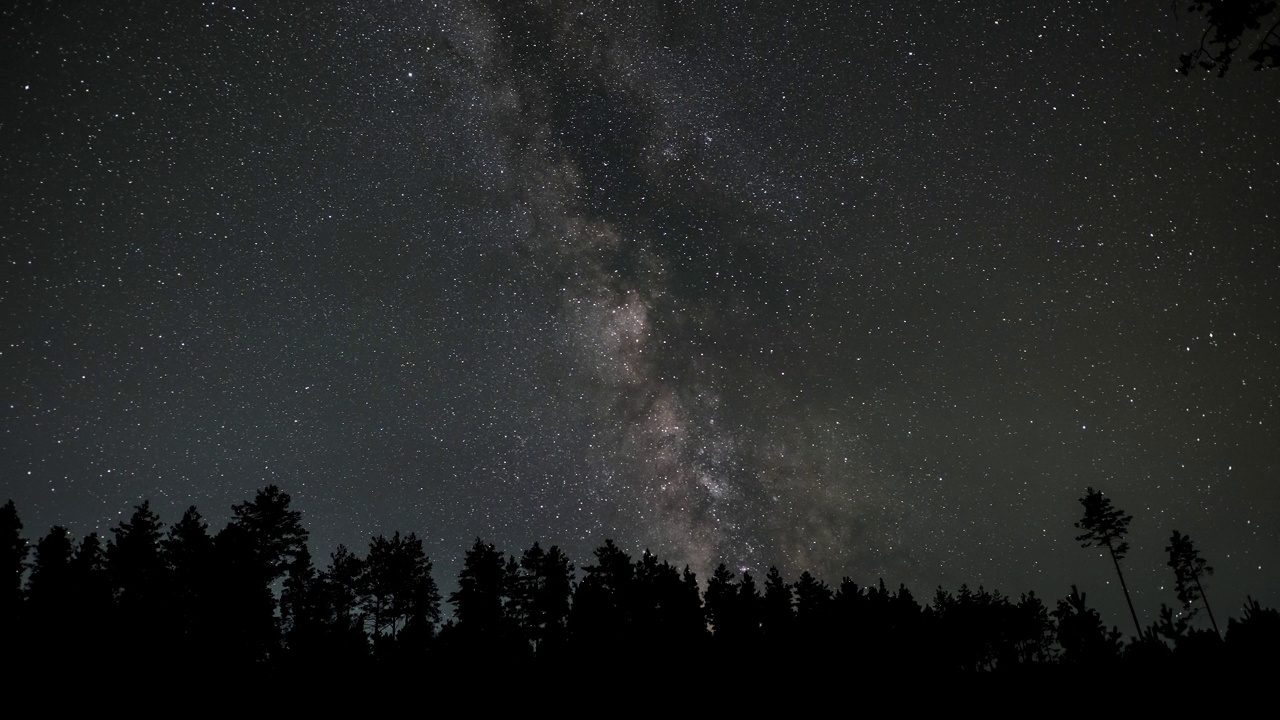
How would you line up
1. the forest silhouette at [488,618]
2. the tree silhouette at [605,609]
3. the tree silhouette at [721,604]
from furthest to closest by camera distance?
the tree silhouette at [721,604] < the tree silhouette at [605,609] < the forest silhouette at [488,618]

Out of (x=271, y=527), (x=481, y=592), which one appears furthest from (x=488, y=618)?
(x=271, y=527)

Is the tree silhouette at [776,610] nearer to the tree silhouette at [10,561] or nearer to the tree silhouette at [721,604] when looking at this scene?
the tree silhouette at [721,604]

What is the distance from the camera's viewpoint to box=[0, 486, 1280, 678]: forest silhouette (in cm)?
2542

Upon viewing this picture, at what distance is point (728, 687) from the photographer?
3606cm

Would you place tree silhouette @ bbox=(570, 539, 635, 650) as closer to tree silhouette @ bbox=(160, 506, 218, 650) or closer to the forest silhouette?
the forest silhouette

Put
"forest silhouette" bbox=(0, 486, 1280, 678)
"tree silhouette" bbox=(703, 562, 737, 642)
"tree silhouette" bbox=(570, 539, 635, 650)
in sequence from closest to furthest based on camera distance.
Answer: "forest silhouette" bbox=(0, 486, 1280, 678), "tree silhouette" bbox=(570, 539, 635, 650), "tree silhouette" bbox=(703, 562, 737, 642)

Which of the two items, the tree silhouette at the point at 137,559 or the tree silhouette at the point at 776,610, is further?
the tree silhouette at the point at 776,610

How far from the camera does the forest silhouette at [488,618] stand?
83.4 feet

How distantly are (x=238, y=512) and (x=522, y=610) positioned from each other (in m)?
22.0

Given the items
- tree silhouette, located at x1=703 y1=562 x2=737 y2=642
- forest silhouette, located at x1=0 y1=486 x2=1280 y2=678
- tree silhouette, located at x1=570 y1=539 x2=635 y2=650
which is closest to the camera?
forest silhouette, located at x1=0 y1=486 x2=1280 y2=678

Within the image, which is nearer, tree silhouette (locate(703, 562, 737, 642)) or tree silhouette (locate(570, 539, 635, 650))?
tree silhouette (locate(570, 539, 635, 650))

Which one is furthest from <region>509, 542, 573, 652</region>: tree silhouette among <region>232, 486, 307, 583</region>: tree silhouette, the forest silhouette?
<region>232, 486, 307, 583</region>: tree silhouette

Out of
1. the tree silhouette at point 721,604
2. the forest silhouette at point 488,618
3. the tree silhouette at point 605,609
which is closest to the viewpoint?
the forest silhouette at point 488,618

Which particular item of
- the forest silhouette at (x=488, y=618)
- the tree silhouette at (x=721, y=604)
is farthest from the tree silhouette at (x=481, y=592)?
the tree silhouette at (x=721, y=604)
